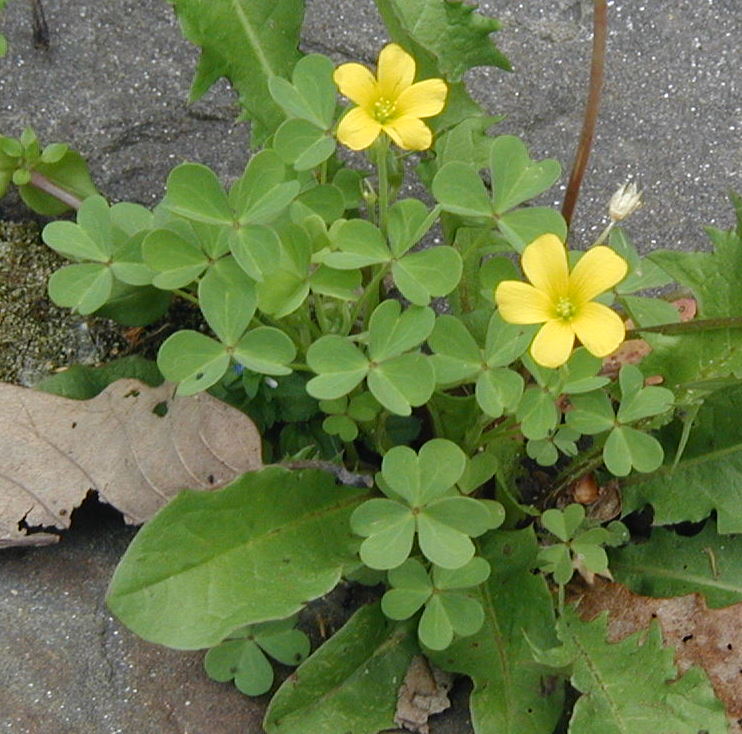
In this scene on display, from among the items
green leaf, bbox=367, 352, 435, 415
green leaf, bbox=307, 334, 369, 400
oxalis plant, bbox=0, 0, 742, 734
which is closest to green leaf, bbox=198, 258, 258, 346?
oxalis plant, bbox=0, 0, 742, 734

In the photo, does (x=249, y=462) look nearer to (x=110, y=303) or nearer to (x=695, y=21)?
(x=110, y=303)

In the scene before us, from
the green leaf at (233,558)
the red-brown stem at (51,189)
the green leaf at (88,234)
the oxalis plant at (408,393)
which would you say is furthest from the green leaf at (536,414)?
the red-brown stem at (51,189)

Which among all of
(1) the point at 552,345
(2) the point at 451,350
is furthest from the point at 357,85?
(1) the point at 552,345

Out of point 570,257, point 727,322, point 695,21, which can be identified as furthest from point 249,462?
point 695,21

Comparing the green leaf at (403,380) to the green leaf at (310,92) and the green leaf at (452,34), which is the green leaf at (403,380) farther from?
the green leaf at (452,34)

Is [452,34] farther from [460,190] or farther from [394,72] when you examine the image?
[460,190]

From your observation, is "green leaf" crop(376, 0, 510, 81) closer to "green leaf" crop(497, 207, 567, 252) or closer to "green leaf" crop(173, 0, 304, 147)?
"green leaf" crop(173, 0, 304, 147)
